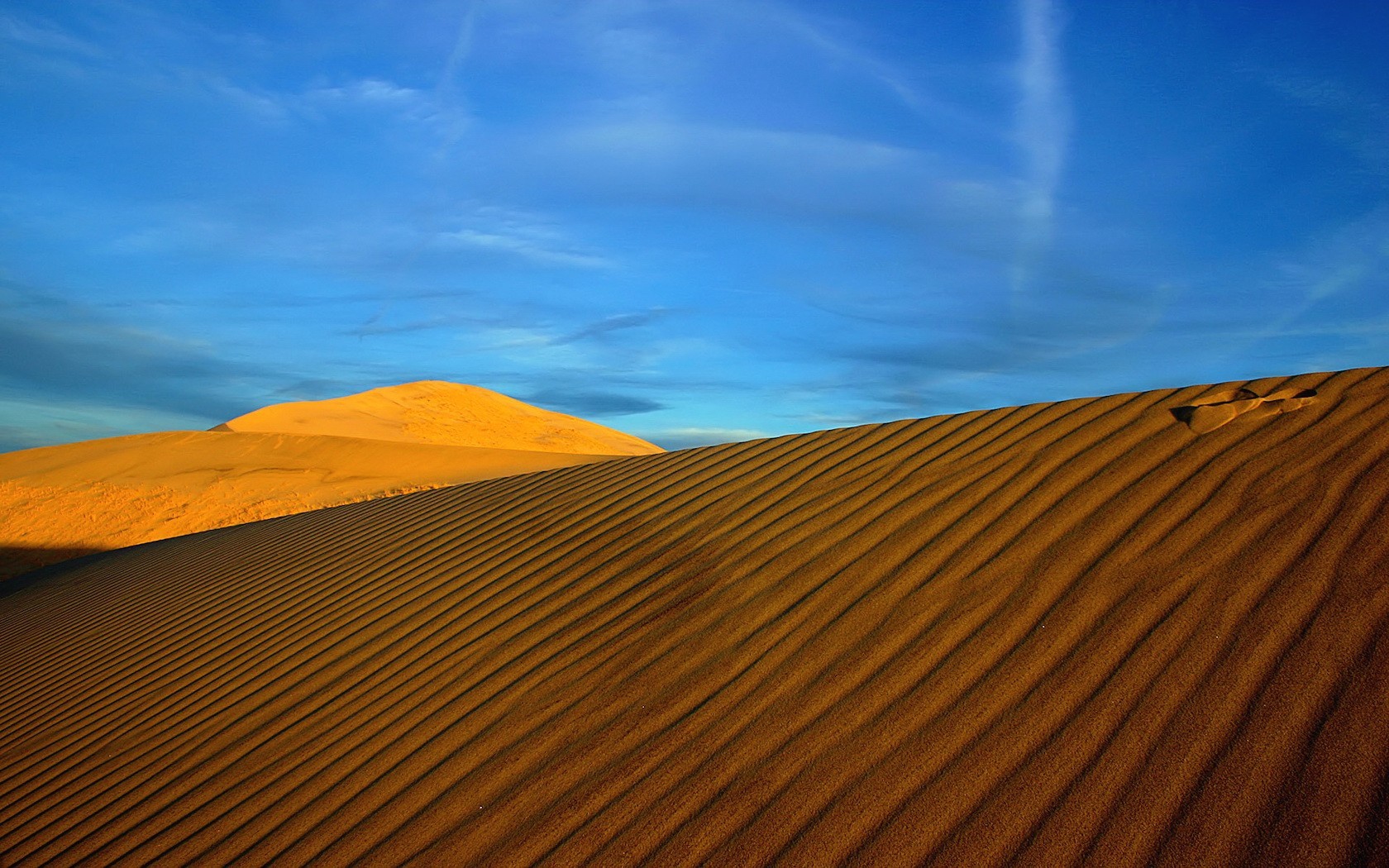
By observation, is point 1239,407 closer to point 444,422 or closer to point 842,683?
point 842,683

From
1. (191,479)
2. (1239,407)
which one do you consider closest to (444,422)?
(191,479)

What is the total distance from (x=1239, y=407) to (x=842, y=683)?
2643 mm

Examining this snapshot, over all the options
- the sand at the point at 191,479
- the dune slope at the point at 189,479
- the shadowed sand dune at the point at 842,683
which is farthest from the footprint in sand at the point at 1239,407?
the dune slope at the point at 189,479

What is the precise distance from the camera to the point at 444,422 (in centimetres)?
4341

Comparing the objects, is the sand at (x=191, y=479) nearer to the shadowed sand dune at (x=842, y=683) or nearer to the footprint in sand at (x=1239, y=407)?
the shadowed sand dune at (x=842, y=683)

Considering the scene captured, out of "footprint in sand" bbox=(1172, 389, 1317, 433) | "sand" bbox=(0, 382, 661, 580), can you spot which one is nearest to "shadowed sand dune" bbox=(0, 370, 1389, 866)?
"footprint in sand" bbox=(1172, 389, 1317, 433)

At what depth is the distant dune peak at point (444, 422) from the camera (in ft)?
117

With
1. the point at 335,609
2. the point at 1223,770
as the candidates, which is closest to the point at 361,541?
the point at 335,609

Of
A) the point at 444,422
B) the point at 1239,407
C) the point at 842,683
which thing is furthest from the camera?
the point at 444,422

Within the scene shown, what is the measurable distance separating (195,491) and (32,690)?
46.2 feet

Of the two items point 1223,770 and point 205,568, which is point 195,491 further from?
point 1223,770

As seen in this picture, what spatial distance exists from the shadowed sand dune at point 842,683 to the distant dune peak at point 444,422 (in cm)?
2718

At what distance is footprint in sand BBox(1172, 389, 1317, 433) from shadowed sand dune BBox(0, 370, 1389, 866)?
8 centimetres

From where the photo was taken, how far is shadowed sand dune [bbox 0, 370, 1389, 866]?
241 centimetres
